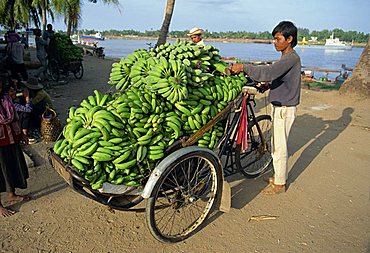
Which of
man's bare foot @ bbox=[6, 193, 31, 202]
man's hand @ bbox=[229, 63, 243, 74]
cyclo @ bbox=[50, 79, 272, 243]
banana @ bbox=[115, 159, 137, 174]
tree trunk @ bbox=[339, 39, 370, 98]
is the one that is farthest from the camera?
tree trunk @ bbox=[339, 39, 370, 98]

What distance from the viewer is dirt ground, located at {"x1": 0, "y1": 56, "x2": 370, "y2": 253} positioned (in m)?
2.88

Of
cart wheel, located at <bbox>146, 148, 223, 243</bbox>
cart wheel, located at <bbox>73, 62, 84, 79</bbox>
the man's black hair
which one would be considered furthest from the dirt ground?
cart wheel, located at <bbox>73, 62, 84, 79</bbox>

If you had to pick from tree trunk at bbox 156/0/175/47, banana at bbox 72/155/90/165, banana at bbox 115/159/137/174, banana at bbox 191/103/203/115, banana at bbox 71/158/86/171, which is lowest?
banana at bbox 115/159/137/174

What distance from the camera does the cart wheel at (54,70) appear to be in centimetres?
1098


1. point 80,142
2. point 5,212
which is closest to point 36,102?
point 5,212

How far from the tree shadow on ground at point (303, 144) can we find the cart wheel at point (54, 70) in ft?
27.7

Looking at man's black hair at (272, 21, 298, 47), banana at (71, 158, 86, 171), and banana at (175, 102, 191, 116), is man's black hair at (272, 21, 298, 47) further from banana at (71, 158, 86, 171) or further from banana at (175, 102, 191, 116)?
banana at (71, 158, 86, 171)

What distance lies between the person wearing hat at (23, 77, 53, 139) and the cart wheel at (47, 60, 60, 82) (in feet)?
19.0

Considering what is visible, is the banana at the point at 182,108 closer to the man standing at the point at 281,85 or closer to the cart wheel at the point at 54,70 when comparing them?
the man standing at the point at 281,85

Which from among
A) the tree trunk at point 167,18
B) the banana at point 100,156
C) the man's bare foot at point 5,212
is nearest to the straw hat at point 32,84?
the man's bare foot at point 5,212

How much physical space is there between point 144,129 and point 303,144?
4199 millimetres

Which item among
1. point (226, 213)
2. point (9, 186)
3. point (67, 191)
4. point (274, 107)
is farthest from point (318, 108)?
point (9, 186)

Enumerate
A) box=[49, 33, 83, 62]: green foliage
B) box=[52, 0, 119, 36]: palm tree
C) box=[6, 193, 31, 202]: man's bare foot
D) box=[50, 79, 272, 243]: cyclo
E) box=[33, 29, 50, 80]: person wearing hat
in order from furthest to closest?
1. box=[52, 0, 119, 36]: palm tree
2. box=[49, 33, 83, 62]: green foliage
3. box=[33, 29, 50, 80]: person wearing hat
4. box=[6, 193, 31, 202]: man's bare foot
5. box=[50, 79, 272, 243]: cyclo

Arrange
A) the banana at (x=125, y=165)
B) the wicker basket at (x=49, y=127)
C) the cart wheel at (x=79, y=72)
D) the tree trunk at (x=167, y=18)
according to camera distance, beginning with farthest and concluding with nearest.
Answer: the cart wheel at (x=79, y=72)
the tree trunk at (x=167, y=18)
the wicker basket at (x=49, y=127)
the banana at (x=125, y=165)
